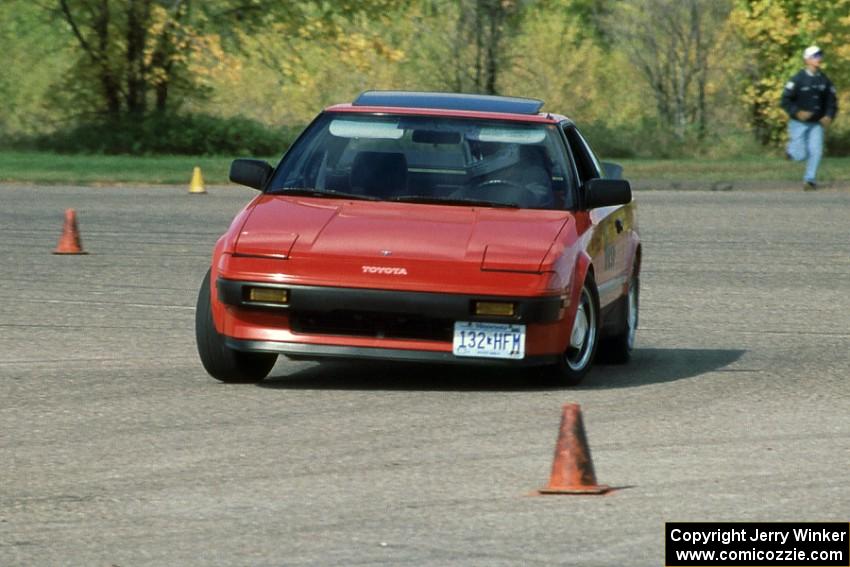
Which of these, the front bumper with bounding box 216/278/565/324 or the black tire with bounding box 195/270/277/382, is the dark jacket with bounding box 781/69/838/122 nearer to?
the black tire with bounding box 195/270/277/382

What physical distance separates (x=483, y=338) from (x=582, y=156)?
2.29 metres

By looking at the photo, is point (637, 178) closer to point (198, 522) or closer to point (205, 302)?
point (205, 302)

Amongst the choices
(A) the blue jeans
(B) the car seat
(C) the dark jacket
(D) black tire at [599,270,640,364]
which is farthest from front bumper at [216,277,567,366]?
(A) the blue jeans

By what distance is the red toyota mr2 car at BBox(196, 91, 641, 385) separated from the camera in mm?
9609

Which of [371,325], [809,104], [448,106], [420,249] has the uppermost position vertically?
[448,106]

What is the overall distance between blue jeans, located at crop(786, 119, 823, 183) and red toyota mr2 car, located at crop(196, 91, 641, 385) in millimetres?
17771

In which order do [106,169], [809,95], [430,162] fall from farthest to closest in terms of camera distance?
[106,169]
[809,95]
[430,162]

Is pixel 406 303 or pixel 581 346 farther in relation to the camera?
pixel 581 346

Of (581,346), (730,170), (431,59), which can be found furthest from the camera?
(431,59)

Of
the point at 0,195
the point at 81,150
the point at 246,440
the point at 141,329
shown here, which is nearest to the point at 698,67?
the point at 81,150

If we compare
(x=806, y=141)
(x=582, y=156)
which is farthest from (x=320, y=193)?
(x=806, y=141)

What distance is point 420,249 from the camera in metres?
9.69

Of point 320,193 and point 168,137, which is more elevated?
point 320,193

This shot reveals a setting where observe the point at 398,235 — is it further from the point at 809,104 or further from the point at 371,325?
the point at 809,104
